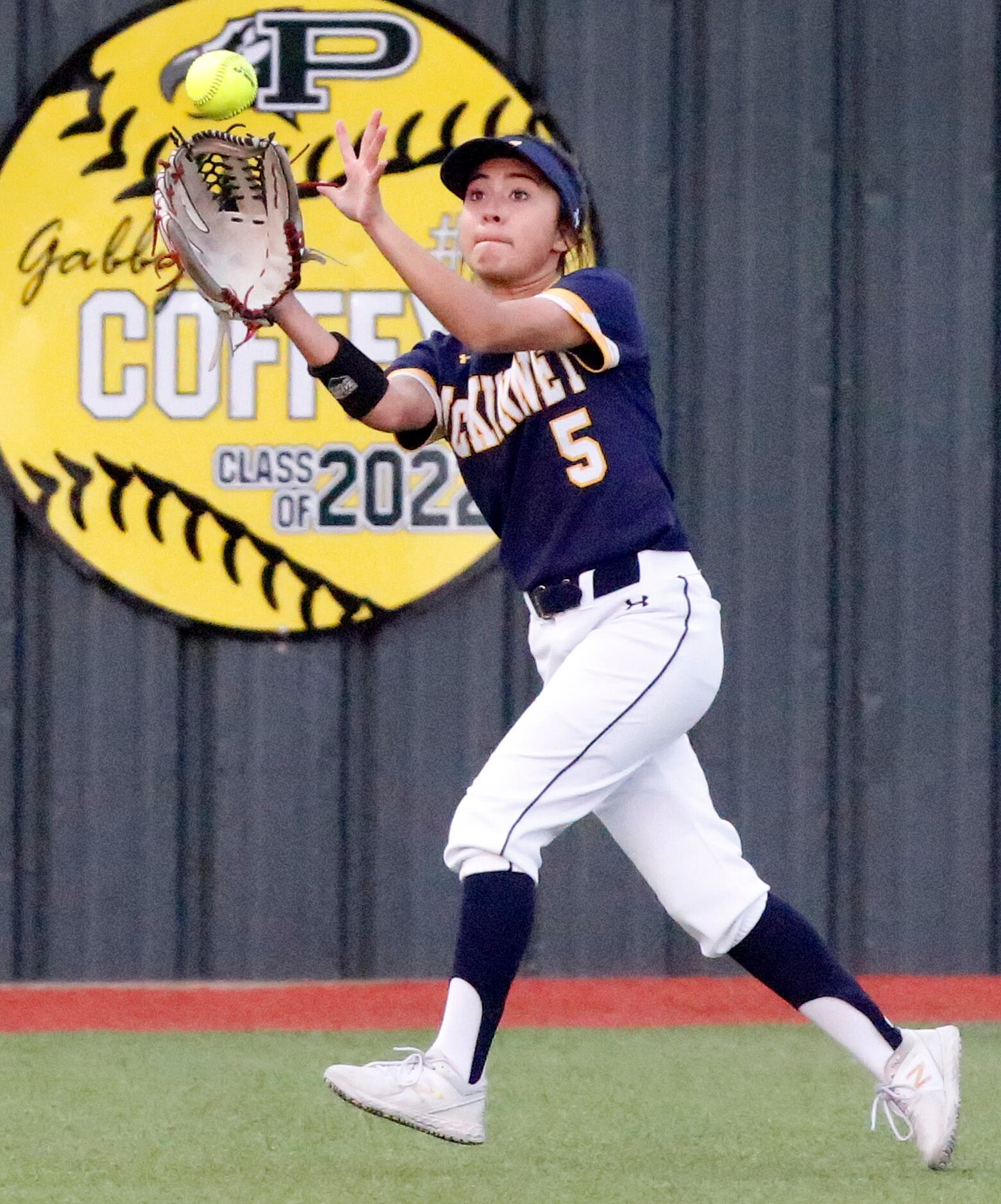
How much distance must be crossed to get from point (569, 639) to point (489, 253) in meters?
0.65

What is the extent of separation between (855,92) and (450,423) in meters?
2.63

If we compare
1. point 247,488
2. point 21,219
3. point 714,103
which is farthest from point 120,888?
point 714,103

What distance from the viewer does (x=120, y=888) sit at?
224 inches

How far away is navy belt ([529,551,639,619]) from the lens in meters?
3.34

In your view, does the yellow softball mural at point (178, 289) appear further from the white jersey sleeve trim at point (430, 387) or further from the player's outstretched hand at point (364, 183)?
the player's outstretched hand at point (364, 183)

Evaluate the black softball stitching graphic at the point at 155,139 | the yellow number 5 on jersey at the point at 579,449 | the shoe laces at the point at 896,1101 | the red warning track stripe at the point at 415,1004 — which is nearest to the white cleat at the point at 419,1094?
the shoe laces at the point at 896,1101

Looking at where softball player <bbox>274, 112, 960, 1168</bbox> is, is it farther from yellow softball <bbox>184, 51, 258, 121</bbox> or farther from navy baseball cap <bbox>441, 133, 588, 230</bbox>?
yellow softball <bbox>184, 51, 258, 121</bbox>

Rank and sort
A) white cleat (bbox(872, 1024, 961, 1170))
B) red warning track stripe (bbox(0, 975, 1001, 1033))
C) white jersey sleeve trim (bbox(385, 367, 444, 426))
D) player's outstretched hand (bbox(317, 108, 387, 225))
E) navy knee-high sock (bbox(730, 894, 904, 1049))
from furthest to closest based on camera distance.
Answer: red warning track stripe (bbox(0, 975, 1001, 1033)) < white jersey sleeve trim (bbox(385, 367, 444, 426)) < navy knee-high sock (bbox(730, 894, 904, 1049)) < white cleat (bbox(872, 1024, 961, 1170)) < player's outstretched hand (bbox(317, 108, 387, 225))

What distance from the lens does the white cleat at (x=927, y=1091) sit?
3330mm

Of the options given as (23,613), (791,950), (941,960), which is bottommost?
(941,960)

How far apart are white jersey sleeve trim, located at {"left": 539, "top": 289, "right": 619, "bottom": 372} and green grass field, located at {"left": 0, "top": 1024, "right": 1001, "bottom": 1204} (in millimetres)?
1297

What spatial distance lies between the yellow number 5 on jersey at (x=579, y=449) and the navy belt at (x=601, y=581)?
0.13 metres

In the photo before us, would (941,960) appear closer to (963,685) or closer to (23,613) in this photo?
(963,685)

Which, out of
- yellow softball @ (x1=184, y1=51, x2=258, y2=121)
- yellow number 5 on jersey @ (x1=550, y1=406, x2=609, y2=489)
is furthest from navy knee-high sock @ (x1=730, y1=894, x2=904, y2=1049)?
yellow softball @ (x1=184, y1=51, x2=258, y2=121)
